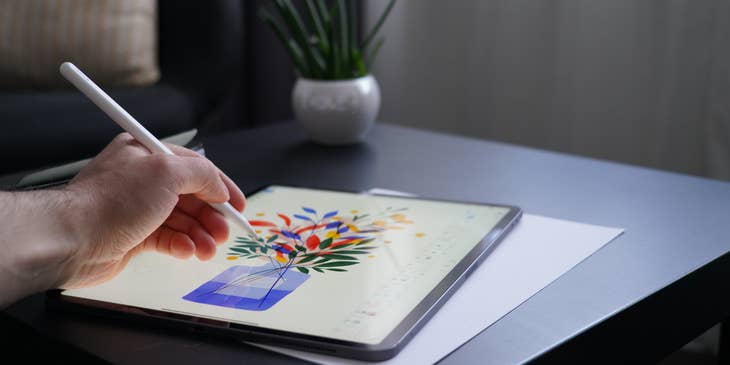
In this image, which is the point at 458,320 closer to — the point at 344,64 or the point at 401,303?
the point at 401,303

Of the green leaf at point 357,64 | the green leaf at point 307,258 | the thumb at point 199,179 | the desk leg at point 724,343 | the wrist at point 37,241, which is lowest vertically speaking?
the desk leg at point 724,343

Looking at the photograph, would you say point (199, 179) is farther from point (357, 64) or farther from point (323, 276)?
point (357, 64)

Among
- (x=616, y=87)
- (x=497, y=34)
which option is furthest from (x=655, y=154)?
(x=497, y=34)

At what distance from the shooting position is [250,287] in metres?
0.72

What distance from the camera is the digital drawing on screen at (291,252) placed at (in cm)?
71

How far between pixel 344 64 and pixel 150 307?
2.41 feet

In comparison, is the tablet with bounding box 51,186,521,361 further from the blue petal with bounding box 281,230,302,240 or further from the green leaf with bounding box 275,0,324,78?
the green leaf with bounding box 275,0,324,78

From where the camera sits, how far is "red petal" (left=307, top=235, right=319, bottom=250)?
0.82 m

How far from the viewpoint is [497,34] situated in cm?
219

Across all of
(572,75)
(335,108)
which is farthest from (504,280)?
(572,75)

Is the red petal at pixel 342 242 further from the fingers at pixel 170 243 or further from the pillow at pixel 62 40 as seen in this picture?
the pillow at pixel 62 40

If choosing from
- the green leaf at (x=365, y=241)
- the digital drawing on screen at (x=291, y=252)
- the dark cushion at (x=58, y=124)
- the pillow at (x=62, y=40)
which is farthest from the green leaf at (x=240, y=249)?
the pillow at (x=62, y=40)

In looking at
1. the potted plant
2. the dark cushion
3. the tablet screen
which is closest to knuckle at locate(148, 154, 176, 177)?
the tablet screen

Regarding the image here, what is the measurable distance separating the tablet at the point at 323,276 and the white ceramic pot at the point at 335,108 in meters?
0.34
